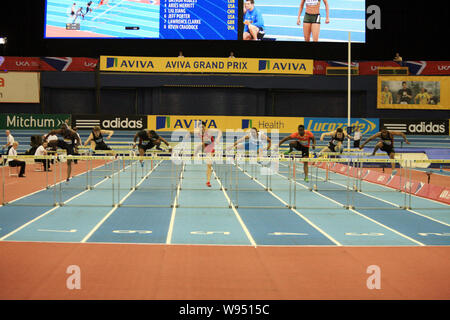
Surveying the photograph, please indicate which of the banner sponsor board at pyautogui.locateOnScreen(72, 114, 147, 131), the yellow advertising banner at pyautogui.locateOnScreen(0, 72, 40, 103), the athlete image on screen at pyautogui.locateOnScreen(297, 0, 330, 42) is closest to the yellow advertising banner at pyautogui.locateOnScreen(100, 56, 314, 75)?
the athlete image on screen at pyautogui.locateOnScreen(297, 0, 330, 42)

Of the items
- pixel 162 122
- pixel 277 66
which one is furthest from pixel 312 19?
pixel 162 122

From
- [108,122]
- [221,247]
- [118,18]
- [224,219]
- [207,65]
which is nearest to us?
[221,247]

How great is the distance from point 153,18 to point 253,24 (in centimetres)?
664

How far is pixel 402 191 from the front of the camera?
1516 cm

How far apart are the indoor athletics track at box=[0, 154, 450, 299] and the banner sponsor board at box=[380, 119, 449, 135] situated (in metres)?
16.9

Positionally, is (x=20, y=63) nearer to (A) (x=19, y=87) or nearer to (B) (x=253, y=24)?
(A) (x=19, y=87)

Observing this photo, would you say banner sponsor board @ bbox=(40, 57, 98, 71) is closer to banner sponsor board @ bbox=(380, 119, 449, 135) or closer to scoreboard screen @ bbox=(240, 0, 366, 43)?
scoreboard screen @ bbox=(240, 0, 366, 43)

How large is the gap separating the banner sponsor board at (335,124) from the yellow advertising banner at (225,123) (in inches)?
28.0

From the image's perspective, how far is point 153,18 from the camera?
3030 centimetres

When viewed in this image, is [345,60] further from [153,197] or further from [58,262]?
[58,262]

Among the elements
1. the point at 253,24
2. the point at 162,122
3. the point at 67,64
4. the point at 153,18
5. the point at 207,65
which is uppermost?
the point at 153,18

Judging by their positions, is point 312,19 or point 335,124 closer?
point 335,124

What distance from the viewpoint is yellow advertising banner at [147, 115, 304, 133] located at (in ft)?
96.5
